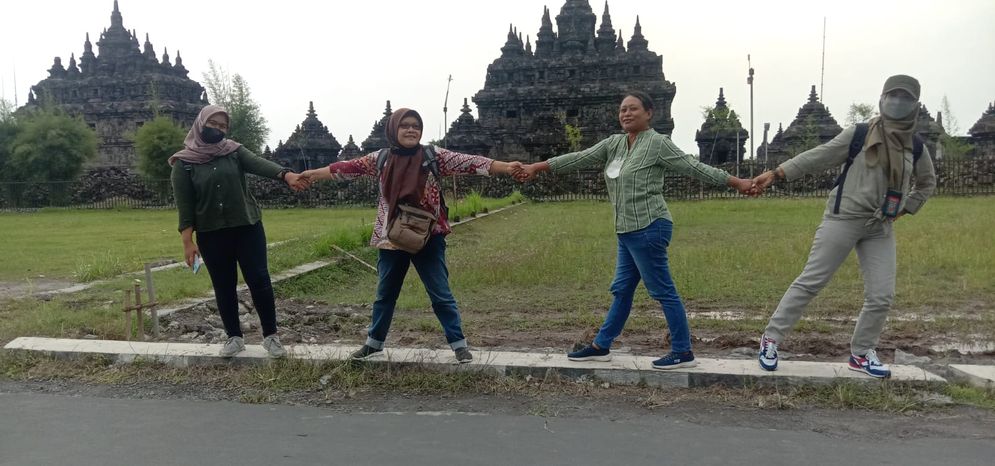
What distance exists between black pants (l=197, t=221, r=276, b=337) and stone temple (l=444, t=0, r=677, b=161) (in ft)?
106

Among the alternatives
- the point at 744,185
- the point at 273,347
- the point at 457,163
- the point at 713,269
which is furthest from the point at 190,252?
the point at 713,269

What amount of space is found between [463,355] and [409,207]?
0.97 meters

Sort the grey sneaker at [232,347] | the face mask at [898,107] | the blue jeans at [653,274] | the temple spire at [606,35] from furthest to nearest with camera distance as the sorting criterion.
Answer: the temple spire at [606,35], the grey sneaker at [232,347], the blue jeans at [653,274], the face mask at [898,107]

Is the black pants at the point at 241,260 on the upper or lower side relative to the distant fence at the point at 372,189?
lower

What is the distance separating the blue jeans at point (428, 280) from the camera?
4.31 meters

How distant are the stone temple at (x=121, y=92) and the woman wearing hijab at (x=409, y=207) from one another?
46.3 meters

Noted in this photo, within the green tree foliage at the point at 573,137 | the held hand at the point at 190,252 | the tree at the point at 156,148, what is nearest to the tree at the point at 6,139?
the tree at the point at 156,148

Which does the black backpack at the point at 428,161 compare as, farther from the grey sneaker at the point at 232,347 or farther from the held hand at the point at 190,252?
the grey sneaker at the point at 232,347

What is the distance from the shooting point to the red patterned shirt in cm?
425

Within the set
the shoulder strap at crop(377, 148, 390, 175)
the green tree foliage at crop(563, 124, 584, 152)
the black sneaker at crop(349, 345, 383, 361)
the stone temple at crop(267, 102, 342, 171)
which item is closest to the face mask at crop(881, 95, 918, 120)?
the shoulder strap at crop(377, 148, 390, 175)

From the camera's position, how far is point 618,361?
171 inches

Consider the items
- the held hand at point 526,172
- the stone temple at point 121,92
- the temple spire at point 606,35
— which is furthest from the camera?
the stone temple at point 121,92

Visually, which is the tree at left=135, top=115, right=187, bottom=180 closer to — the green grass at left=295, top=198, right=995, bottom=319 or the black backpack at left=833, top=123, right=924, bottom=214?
the green grass at left=295, top=198, right=995, bottom=319

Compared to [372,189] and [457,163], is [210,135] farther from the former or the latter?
[372,189]
